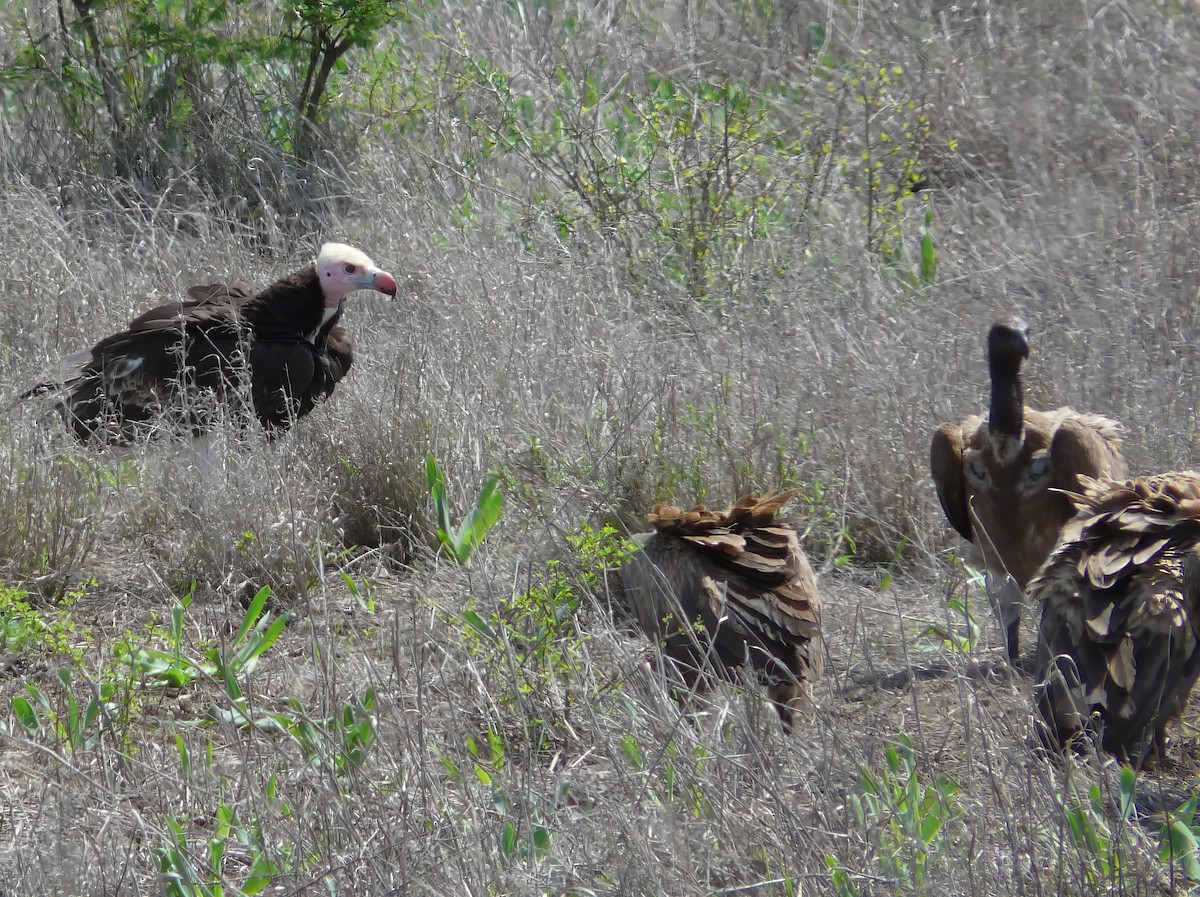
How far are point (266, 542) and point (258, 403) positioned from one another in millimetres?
1085

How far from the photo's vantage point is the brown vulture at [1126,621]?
3.39m

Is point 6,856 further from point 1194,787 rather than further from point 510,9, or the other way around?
point 510,9

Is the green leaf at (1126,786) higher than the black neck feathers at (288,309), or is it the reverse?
the black neck feathers at (288,309)

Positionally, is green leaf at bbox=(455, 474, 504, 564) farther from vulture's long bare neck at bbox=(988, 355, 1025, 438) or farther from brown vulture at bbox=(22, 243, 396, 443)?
vulture's long bare neck at bbox=(988, 355, 1025, 438)

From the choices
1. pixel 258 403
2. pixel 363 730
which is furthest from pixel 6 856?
pixel 258 403

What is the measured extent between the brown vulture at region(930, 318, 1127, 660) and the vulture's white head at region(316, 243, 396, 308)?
2.64 meters

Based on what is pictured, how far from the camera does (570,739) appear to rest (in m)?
3.54

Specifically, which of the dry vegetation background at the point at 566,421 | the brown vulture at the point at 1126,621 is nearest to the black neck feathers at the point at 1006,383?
the dry vegetation background at the point at 566,421

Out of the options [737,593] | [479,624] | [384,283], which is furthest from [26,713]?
[384,283]

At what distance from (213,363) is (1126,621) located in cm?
376

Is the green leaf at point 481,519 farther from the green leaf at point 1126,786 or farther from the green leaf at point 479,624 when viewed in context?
the green leaf at point 1126,786

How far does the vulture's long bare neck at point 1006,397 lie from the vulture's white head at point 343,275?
274cm

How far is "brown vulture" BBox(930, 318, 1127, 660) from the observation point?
175 inches

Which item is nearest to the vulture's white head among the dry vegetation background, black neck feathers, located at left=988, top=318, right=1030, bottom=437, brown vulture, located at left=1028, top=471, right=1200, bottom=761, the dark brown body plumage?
the dark brown body plumage
